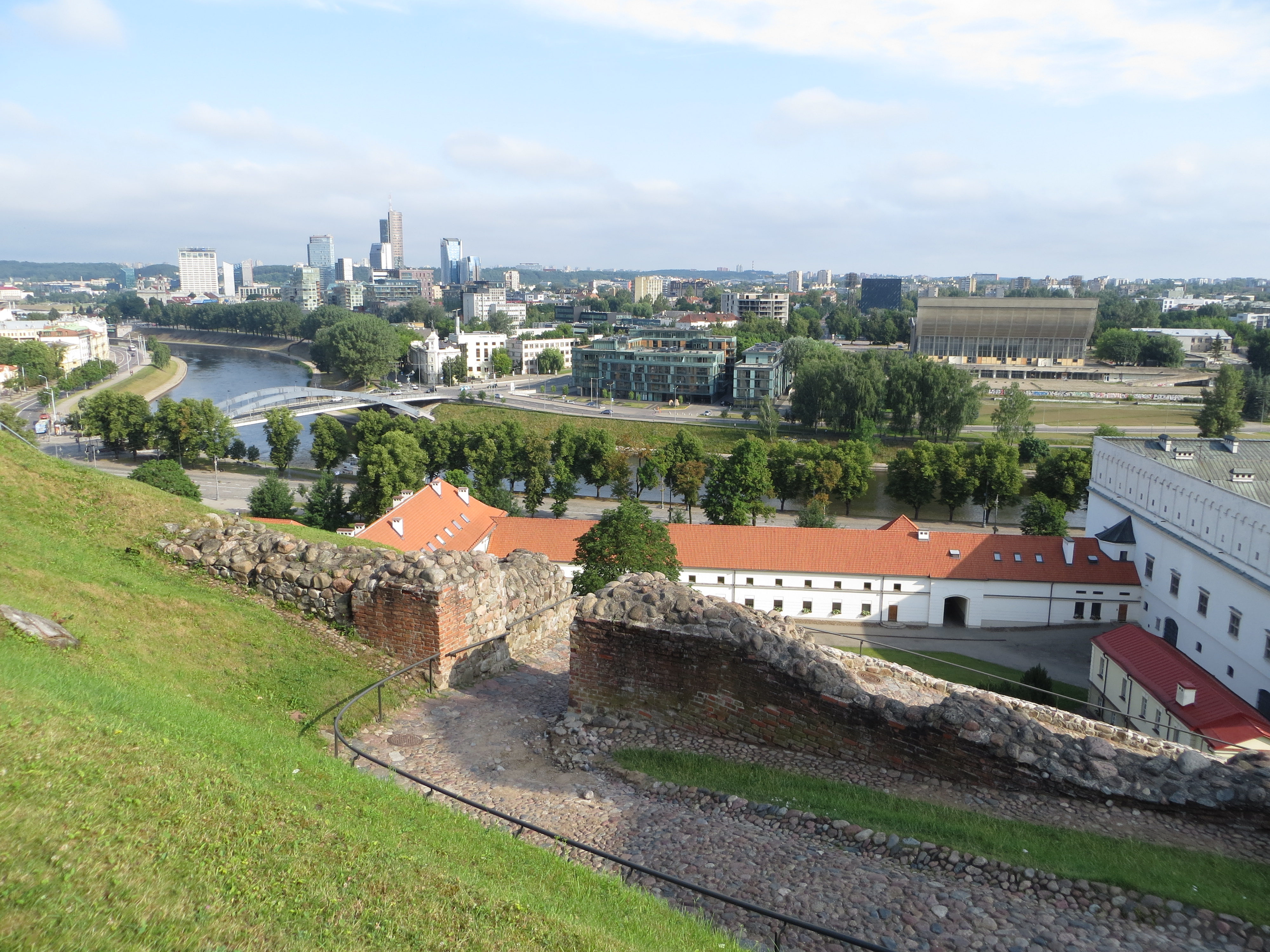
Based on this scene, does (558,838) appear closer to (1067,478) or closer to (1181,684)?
(1181,684)

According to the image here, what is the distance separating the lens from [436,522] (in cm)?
4016

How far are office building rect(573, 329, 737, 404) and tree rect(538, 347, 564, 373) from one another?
19.2 m

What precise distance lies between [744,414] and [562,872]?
92657mm

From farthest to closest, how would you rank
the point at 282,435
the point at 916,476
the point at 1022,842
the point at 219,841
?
the point at 282,435 → the point at 916,476 → the point at 1022,842 → the point at 219,841

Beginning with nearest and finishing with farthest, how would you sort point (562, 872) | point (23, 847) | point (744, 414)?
point (23, 847)
point (562, 872)
point (744, 414)

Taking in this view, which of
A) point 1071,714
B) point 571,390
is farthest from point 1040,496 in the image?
point 571,390

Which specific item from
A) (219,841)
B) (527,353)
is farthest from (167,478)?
(527,353)

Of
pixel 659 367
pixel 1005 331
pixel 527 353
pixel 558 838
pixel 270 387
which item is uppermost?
pixel 1005 331

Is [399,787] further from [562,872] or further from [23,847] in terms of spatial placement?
[23,847]

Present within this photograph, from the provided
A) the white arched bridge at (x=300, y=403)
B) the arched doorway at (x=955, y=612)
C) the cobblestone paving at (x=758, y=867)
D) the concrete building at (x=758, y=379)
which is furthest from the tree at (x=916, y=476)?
the cobblestone paving at (x=758, y=867)

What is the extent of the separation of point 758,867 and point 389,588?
6823mm

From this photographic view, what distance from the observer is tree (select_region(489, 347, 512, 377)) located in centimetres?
14238

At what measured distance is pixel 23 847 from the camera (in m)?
5.27

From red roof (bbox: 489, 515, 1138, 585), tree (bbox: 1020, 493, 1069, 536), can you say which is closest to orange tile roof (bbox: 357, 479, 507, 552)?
red roof (bbox: 489, 515, 1138, 585)
